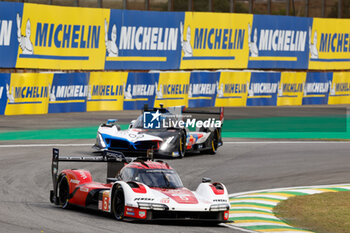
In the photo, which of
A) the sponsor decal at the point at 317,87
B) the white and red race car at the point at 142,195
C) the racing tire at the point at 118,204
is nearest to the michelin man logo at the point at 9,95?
the white and red race car at the point at 142,195

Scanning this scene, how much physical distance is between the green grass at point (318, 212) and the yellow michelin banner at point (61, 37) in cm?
1967

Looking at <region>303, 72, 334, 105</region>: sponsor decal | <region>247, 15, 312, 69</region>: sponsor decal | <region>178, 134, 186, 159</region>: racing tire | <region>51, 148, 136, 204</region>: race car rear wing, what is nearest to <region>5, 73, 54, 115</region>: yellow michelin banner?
<region>178, 134, 186, 159</region>: racing tire

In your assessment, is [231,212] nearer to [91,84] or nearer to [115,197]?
[115,197]

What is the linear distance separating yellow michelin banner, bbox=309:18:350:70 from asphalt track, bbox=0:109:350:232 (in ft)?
72.5

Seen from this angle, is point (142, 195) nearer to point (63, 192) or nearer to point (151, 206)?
point (151, 206)

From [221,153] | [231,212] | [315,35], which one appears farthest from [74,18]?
[231,212]

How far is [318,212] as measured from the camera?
14.6 m

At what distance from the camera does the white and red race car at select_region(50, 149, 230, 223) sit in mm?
12352

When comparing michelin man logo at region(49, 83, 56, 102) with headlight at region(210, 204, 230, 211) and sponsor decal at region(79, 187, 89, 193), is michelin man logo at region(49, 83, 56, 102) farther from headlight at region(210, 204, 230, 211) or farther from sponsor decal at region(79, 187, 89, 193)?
headlight at region(210, 204, 230, 211)

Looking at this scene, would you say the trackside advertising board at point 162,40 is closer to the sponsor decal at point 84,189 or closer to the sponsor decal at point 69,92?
the sponsor decal at point 69,92

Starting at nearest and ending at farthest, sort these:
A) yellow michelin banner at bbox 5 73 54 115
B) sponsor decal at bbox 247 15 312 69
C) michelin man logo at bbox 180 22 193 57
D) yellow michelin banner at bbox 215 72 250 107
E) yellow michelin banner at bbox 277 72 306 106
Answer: yellow michelin banner at bbox 5 73 54 115 < michelin man logo at bbox 180 22 193 57 < yellow michelin banner at bbox 215 72 250 107 < yellow michelin banner at bbox 277 72 306 106 < sponsor decal at bbox 247 15 312 69

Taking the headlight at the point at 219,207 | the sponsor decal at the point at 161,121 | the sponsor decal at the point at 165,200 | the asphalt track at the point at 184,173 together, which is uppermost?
the sponsor decal at the point at 161,121

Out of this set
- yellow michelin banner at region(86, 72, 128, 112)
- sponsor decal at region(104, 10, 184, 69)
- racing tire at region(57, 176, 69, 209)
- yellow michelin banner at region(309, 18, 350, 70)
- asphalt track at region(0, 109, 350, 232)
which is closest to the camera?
asphalt track at region(0, 109, 350, 232)

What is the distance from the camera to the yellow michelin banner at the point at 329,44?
49.1m
